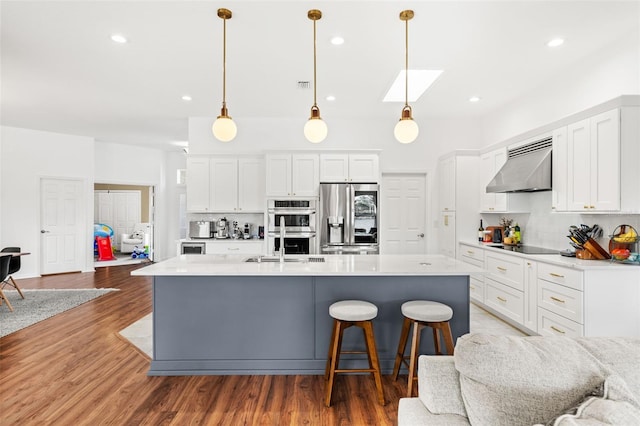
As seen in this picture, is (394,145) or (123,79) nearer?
(123,79)

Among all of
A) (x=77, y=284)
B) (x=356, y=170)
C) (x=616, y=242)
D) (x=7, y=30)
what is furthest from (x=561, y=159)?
(x=77, y=284)

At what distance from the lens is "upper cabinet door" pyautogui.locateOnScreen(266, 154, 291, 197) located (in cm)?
524

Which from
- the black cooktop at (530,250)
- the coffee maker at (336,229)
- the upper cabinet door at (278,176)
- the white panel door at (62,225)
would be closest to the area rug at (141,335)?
the upper cabinet door at (278,176)

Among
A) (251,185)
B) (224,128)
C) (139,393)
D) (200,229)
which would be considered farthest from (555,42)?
(200,229)

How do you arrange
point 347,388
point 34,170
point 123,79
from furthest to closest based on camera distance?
point 34,170 → point 123,79 → point 347,388

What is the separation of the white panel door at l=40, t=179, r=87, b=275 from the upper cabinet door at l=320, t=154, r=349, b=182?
5247 millimetres

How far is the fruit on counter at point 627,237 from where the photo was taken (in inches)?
114

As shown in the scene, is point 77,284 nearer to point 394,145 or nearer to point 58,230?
point 58,230

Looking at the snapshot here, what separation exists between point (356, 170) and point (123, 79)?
3161 mm

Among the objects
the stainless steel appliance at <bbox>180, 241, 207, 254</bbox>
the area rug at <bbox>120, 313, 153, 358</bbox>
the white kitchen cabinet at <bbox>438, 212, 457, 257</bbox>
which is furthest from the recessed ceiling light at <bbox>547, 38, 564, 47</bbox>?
the stainless steel appliance at <bbox>180, 241, 207, 254</bbox>

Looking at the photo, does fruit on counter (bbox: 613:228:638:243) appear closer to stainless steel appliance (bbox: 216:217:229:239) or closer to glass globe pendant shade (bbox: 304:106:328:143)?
glass globe pendant shade (bbox: 304:106:328:143)

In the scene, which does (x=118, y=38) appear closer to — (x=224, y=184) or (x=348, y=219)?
(x=224, y=184)

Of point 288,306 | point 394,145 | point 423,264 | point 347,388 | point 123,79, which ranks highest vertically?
point 123,79

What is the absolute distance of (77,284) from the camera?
241 inches
